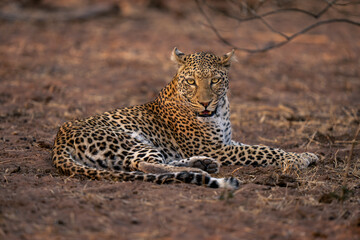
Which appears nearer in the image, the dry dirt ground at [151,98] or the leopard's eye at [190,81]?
the dry dirt ground at [151,98]

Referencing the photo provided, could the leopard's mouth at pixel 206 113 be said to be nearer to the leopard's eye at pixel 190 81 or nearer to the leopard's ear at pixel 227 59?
the leopard's eye at pixel 190 81

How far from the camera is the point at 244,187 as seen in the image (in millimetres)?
5340

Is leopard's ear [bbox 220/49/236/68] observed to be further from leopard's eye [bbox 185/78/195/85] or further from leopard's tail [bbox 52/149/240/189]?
leopard's tail [bbox 52/149/240/189]

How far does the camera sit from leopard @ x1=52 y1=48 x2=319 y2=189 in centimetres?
575

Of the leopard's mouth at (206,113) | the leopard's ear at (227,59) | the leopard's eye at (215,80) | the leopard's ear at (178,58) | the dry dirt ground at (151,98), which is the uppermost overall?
the leopard's ear at (227,59)

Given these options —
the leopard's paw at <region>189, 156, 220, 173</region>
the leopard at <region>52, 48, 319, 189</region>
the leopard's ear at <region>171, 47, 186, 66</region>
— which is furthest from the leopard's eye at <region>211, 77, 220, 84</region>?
the leopard's paw at <region>189, 156, 220, 173</region>

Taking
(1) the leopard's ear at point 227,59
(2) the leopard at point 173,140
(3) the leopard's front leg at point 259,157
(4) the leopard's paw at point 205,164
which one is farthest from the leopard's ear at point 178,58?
(4) the leopard's paw at point 205,164

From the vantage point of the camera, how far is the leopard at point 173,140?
18.9ft

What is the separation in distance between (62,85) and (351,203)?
8498 mm

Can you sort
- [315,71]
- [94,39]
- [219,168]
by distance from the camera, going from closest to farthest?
[219,168]
[315,71]
[94,39]

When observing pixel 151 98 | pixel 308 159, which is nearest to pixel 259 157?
pixel 308 159

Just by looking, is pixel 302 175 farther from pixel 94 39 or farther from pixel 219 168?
pixel 94 39

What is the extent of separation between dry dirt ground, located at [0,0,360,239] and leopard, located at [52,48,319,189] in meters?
0.24

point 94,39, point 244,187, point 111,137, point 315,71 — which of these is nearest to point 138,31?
point 94,39
